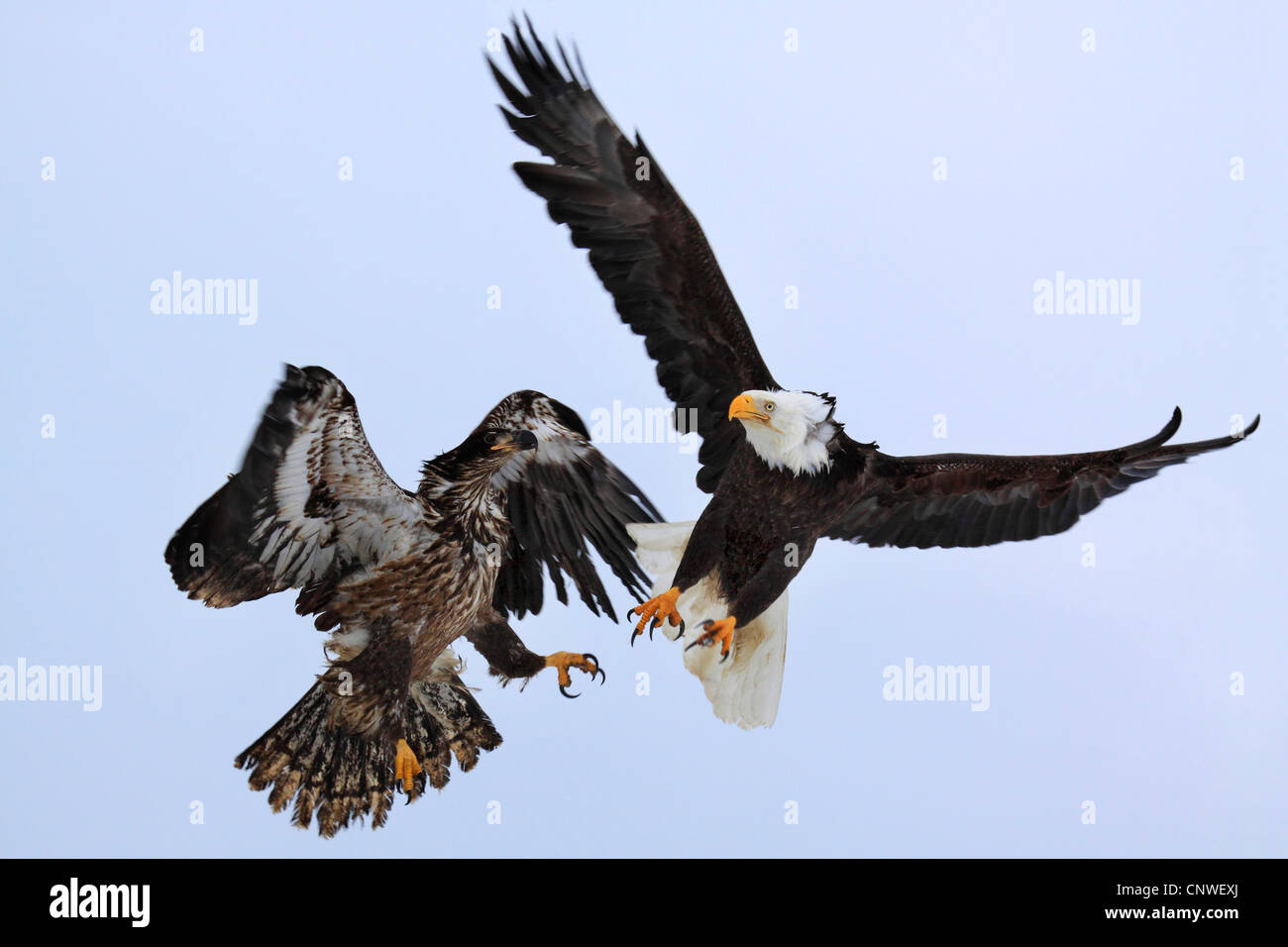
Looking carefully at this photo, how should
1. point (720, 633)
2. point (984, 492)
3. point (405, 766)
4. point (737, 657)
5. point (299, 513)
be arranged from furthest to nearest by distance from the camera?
point (737, 657) → point (984, 492) → point (720, 633) → point (405, 766) → point (299, 513)

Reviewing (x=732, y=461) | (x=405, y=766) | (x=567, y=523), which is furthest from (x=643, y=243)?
(x=405, y=766)

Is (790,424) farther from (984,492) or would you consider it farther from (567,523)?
(567,523)

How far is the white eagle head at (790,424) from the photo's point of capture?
195 inches

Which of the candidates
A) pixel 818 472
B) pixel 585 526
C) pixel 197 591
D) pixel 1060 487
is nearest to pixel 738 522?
pixel 818 472

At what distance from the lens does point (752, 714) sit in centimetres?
546

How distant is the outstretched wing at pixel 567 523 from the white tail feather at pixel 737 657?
9 centimetres

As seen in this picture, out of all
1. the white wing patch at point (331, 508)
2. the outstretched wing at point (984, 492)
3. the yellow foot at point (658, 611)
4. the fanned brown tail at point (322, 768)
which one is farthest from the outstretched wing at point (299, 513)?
the outstretched wing at point (984, 492)

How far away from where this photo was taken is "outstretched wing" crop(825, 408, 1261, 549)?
5.14 m

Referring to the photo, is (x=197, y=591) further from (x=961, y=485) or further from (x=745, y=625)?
(x=961, y=485)

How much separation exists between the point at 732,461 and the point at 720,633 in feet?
2.16

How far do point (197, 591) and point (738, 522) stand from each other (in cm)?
196

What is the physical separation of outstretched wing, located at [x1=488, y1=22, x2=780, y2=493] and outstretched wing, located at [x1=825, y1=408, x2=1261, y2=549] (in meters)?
0.59

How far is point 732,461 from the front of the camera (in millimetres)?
5188

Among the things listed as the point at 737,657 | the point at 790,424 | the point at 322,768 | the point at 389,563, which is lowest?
the point at 322,768
